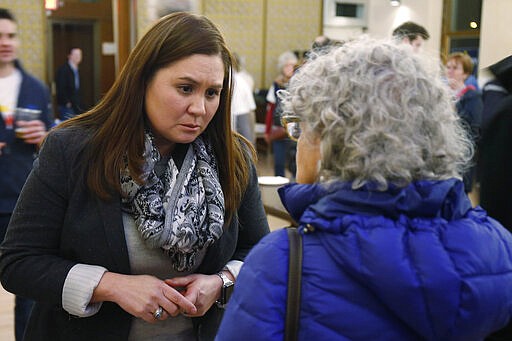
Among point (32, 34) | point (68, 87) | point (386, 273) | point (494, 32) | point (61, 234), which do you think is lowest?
point (68, 87)

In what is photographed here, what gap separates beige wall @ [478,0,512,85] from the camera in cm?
993

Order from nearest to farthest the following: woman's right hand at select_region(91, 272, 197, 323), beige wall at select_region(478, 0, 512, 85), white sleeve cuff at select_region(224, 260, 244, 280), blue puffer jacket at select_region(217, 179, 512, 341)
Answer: blue puffer jacket at select_region(217, 179, 512, 341) → woman's right hand at select_region(91, 272, 197, 323) → white sleeve cuff at select_region(224, 260, 244, 280) → beige wall at select_region(478, 0, 512, 85)

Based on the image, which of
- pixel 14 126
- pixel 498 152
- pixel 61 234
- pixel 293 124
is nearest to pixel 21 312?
pixel 14 126

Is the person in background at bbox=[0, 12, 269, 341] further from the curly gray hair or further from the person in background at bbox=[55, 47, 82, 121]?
the person in background at bbox=[55, 47, 82, 121]

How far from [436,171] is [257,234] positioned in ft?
2.53

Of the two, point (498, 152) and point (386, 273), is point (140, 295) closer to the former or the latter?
point (386, 273)

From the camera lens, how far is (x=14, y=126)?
2879mm

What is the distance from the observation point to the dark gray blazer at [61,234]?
146 cm

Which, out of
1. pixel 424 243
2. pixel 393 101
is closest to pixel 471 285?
Answer: pixel 424 243

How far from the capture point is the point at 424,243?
3.27 ft

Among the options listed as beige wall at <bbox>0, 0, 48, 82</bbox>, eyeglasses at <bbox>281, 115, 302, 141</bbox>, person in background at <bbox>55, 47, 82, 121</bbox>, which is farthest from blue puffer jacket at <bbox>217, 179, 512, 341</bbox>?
beige wall at <bbox>0, 0, 48, 82</bbox>

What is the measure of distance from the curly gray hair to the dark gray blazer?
2.03ft

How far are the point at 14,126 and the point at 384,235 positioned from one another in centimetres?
233

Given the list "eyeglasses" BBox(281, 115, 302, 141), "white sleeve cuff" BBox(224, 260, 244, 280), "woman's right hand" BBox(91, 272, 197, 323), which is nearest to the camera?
"eyeglasses" BBox(281, 115, 302, 141)
